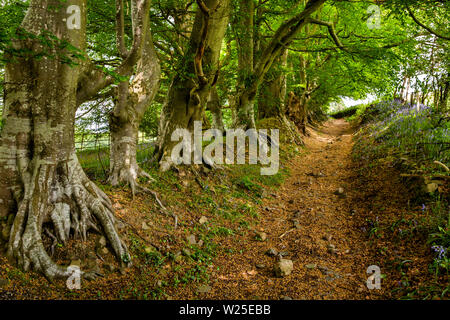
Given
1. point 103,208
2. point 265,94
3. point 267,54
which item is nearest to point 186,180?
point 103,208

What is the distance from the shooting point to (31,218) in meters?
2.93

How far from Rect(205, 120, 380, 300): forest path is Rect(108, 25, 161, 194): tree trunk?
248 cm

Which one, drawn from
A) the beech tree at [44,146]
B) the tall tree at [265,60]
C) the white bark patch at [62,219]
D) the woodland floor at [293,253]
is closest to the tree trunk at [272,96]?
the tall tree at [265,60]

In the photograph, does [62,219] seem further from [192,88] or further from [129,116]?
[192,88]

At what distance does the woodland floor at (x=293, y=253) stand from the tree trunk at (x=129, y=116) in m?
0.59

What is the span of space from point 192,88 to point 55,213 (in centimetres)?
370

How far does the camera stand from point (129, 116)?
15.7 feet

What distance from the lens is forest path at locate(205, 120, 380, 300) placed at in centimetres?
306

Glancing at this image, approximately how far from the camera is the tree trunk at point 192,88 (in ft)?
18.3

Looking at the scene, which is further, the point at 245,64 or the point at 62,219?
the point at 245,64

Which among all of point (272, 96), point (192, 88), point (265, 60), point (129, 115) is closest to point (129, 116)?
point (129, 115)

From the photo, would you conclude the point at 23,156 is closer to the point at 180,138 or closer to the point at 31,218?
the point at 31,218

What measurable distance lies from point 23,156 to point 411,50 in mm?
10222

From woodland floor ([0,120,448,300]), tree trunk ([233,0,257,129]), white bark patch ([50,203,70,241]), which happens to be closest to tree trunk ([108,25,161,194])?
woodland floor ([0,120,448,300])
